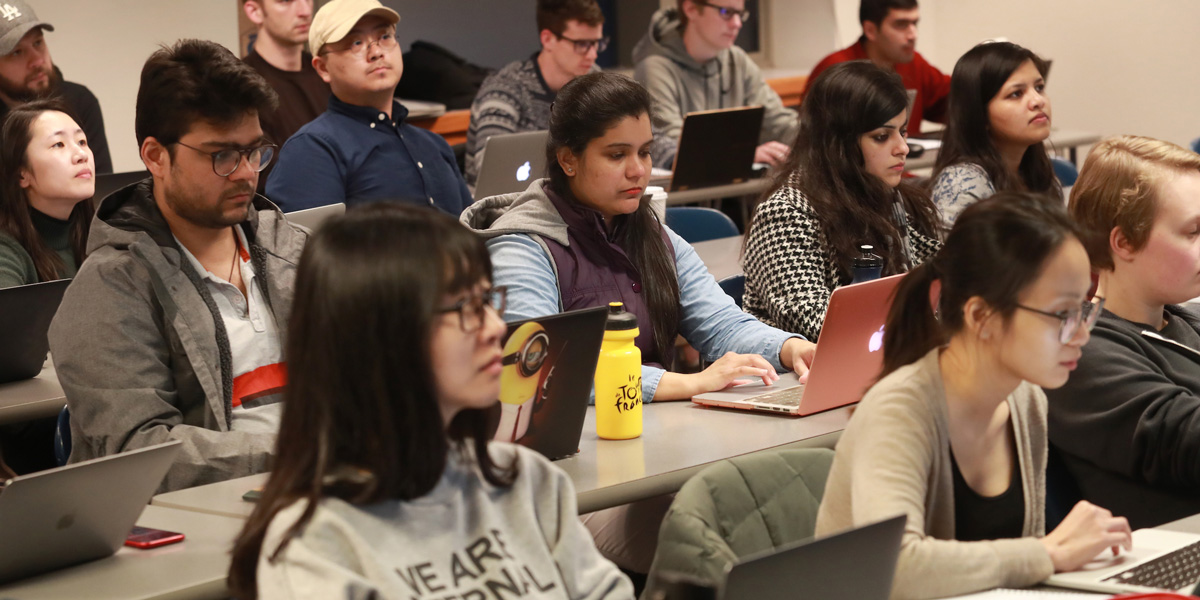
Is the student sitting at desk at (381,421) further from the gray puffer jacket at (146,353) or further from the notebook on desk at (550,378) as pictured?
the gray puffer jacket at (146,353)

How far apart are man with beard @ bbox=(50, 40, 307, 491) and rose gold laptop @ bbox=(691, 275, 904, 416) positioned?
0.79m

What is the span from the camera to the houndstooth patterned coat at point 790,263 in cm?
280

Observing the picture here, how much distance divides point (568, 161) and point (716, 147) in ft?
7.47

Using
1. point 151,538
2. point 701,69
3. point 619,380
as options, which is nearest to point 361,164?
point 619,380

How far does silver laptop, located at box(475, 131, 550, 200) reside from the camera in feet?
12.6

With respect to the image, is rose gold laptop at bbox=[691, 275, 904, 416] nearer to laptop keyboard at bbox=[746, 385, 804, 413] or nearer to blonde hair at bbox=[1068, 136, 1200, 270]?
laptop keyboard at bbox=[746, 385, 804, 413]

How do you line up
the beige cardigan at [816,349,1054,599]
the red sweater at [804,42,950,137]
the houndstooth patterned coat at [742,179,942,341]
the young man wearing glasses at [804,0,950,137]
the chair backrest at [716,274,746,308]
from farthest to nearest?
the red sweater at [804,42,950,137] → the young man wearing glasses at [804,0,950,137] → the chair backrest at [716,274,746,308] → the houndstooth patterned coat at [742,179,942,341] → the beige cardigan at [816,349,1054,599]

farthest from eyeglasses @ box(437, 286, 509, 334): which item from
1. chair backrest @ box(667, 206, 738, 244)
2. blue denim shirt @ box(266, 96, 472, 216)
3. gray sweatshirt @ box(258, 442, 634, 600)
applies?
chair backrest @ box(667, 206, 738, 244)

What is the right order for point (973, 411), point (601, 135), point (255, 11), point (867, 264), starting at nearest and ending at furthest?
point (973, 411) → point (601, 135) → point (867, 264) → point (255, 11)

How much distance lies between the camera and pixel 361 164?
3639 millimetres

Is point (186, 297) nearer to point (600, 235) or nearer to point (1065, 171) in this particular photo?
point (600, 235)

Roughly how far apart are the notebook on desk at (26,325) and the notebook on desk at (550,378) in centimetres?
115

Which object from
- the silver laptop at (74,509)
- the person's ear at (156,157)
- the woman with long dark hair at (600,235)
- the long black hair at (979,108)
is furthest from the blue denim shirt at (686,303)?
the long black hair at (979,108)

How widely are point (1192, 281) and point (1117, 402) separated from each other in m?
0.28
